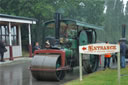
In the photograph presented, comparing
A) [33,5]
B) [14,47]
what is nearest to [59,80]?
[14,47]

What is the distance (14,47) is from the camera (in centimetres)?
2064

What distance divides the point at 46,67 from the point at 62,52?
896mm

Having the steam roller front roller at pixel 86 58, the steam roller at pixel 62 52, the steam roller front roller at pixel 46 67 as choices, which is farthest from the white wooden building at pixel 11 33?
the steam roller front roller at pixel 46 67

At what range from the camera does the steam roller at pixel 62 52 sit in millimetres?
9227

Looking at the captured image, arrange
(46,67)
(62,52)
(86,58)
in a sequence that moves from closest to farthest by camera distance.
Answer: (46,67), (62,52), (86,58)

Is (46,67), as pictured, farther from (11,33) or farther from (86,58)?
(11,33)

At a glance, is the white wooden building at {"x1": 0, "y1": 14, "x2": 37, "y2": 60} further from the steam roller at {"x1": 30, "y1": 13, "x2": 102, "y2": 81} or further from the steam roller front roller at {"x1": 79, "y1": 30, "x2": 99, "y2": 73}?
the steam roller front roller at {"x1": 79, "y1": 30, "x2": 99, "y2": 73}

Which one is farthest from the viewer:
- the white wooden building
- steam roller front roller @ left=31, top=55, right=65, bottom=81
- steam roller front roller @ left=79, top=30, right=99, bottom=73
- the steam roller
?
the white wooden building

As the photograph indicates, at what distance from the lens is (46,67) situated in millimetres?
9117

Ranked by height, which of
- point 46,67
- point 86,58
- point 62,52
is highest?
point 62,52

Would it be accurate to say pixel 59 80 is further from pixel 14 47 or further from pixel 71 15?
pixel 71 15

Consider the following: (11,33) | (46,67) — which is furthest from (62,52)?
(11,33)

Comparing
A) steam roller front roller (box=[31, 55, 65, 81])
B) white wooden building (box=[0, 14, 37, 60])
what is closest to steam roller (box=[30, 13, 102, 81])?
steam roller front roller (box=[31, 55, 65, 81])

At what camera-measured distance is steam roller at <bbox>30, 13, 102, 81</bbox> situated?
9.23m
